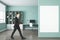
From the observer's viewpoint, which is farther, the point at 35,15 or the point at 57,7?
the point at 35,15

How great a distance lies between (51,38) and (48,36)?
23 cm

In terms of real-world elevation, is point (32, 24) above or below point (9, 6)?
below

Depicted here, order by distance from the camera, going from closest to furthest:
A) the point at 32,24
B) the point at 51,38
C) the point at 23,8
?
the point at 51,38 → the point at 32,24 → the point at 23,8

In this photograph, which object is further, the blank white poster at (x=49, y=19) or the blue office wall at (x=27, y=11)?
the blue office wall at (x=27, y=11)

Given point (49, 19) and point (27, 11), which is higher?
point (27, 11)

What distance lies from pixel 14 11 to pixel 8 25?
186 centimetres

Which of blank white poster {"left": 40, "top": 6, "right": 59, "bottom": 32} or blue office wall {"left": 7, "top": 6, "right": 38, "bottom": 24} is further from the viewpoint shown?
blue office wall {"left": 7, "top": 6, "right": 38, "bottom": 24}

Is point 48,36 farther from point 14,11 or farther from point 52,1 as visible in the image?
point 14,11

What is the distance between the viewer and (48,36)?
6359 millimetres

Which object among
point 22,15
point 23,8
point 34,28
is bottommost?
point 34,28

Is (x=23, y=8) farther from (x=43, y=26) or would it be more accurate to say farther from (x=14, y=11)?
(x=43, y=26)

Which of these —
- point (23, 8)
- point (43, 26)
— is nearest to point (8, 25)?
point (23, 8)

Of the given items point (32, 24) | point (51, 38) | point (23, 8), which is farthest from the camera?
point (23, 8)

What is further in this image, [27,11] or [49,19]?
[27,11]
